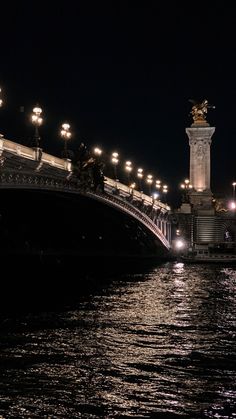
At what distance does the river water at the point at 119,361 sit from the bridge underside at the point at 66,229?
19.5 metres

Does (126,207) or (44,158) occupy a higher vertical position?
(44,158)

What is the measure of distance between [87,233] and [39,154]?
36.5m

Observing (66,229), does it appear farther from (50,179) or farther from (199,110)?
(199,110)

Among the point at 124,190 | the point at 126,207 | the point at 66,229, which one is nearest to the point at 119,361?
the point at 126,207

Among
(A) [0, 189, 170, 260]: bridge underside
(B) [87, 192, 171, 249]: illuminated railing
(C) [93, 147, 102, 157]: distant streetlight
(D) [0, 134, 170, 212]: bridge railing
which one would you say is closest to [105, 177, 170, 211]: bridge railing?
(D) [0, 134, 170, 212]: bridge railing

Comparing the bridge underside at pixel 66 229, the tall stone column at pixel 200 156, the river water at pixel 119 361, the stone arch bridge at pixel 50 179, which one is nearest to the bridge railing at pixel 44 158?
the stone arch bridge at pixel 50 179

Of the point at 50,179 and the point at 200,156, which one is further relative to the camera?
the point at 200,156

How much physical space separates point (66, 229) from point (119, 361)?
54278mm

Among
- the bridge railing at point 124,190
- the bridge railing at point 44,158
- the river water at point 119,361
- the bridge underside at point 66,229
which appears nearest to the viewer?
the river water at point 119,361

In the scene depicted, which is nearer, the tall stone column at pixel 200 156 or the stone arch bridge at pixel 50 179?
the stone arch bridge at pixel 50 179

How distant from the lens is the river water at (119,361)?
13383mm

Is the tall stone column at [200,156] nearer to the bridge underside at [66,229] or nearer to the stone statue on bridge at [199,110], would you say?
the stone statue on bridge at [199,110]

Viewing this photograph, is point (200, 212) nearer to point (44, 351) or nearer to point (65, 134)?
point (65, 134)

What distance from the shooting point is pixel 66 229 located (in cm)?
7138
